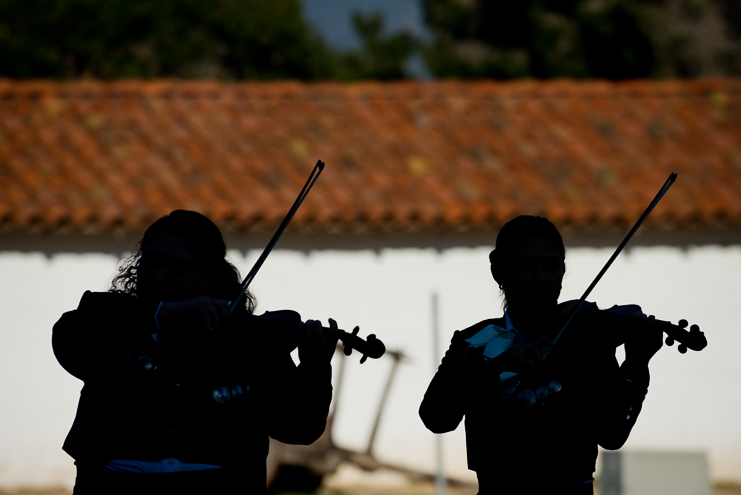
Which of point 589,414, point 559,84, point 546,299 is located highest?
point 559,84

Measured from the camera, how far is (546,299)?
2557 millimetres

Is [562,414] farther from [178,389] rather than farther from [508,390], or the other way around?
[178,389]

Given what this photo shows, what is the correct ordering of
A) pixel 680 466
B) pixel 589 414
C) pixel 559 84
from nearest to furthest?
pixel 589 414 → pixel 680 466 → pixel 559 84

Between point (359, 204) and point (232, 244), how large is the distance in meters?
1.26

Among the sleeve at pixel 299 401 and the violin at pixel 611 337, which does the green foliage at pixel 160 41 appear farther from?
the violin at pixel 611 337

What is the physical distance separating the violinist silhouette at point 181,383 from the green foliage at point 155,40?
20768 mm

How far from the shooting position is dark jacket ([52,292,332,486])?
245 cm

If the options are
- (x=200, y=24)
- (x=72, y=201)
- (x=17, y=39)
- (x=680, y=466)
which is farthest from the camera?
(x=200, y=24)

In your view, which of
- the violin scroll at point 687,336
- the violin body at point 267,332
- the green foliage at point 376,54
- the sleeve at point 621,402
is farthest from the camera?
the green foliage at point 376,54

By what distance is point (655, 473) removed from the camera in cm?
557

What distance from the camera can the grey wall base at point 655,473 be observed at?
18.1 ft

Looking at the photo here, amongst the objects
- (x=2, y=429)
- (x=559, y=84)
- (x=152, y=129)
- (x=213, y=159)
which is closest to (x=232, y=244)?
(x=213, y=159)

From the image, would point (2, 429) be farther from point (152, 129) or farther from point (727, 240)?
point (727, 240)

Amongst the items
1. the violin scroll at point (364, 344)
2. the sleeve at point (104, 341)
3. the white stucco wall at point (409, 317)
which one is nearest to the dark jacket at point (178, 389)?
the sleeve at point (104, 341)
